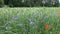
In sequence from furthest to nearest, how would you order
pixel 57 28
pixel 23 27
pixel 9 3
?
pixel 9 3
pixel 57 28
pixel 23 27

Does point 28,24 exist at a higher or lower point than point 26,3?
higher

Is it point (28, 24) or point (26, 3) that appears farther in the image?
point (26, 3)

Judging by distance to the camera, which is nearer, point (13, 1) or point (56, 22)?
point (56, 22)

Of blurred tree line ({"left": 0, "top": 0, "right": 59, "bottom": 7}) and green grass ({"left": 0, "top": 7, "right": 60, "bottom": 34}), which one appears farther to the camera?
blurred tree line ({"left": 0, "top": 0, "right": 59, "bottom": 7})

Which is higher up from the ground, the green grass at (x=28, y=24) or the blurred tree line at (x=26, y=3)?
the green grass at (x=28, y=24)

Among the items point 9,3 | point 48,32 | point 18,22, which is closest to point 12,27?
point 18,22

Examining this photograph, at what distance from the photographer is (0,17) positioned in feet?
13.2

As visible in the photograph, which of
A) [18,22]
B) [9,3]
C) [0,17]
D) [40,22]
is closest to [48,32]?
[40,22]

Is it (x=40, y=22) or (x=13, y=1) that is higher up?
(x=40, y=22)

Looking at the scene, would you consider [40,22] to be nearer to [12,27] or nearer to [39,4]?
[12,27]

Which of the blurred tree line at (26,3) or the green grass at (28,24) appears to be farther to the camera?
the blurred tree line at (26,3)

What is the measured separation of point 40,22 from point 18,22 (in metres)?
0.40

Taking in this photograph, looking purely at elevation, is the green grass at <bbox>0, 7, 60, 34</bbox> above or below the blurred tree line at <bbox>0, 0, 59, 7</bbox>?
above

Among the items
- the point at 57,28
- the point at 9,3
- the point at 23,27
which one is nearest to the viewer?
the point at 23,27
